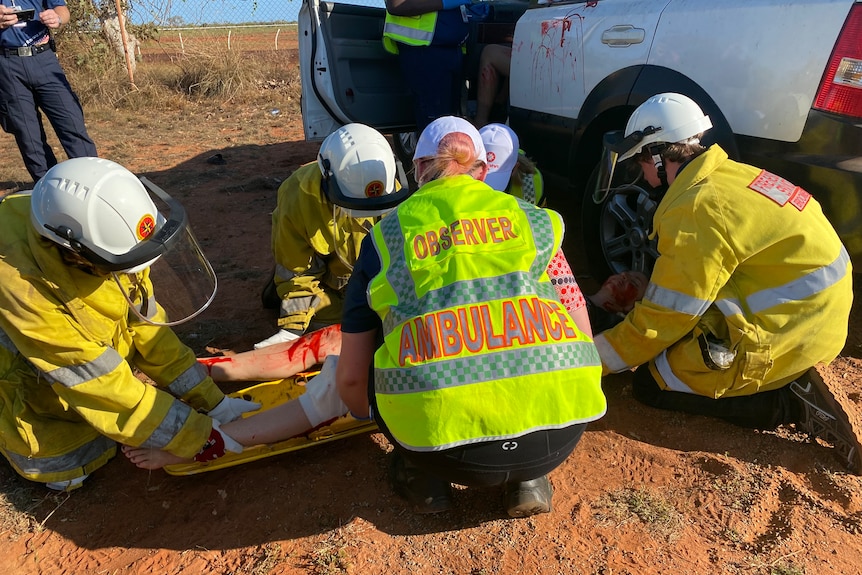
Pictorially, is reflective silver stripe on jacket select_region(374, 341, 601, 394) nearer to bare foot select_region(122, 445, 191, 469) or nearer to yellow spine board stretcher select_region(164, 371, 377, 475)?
yellow spine board stretcher select_region(164, 371, 377, 475)

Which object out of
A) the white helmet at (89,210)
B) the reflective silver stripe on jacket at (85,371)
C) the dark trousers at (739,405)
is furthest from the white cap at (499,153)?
the reflective silver stripe on jacket at (85,371)

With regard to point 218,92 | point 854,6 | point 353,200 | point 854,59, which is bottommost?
point 218,92

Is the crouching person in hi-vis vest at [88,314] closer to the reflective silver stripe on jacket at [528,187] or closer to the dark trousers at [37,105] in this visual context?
the reflective silver stripe on jacket at [528,187]

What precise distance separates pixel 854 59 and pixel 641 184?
103 centimetres

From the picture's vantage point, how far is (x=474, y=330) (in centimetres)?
165

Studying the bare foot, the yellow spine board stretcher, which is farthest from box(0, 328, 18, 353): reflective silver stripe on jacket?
the yellow spine board stretcher

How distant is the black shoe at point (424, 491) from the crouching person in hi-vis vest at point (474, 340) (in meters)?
0.33

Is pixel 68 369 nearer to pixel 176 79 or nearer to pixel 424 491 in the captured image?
pixel 424 491

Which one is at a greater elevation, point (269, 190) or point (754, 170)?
point (754, 170)

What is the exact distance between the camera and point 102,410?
2.18m

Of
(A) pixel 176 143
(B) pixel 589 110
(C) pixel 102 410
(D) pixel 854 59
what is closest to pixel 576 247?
(B) pixel 589 110

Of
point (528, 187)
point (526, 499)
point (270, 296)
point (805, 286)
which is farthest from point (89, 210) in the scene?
point (805, 286)

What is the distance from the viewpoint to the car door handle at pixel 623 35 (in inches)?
119

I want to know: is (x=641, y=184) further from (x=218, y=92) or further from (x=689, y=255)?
(x=218, y=92)
